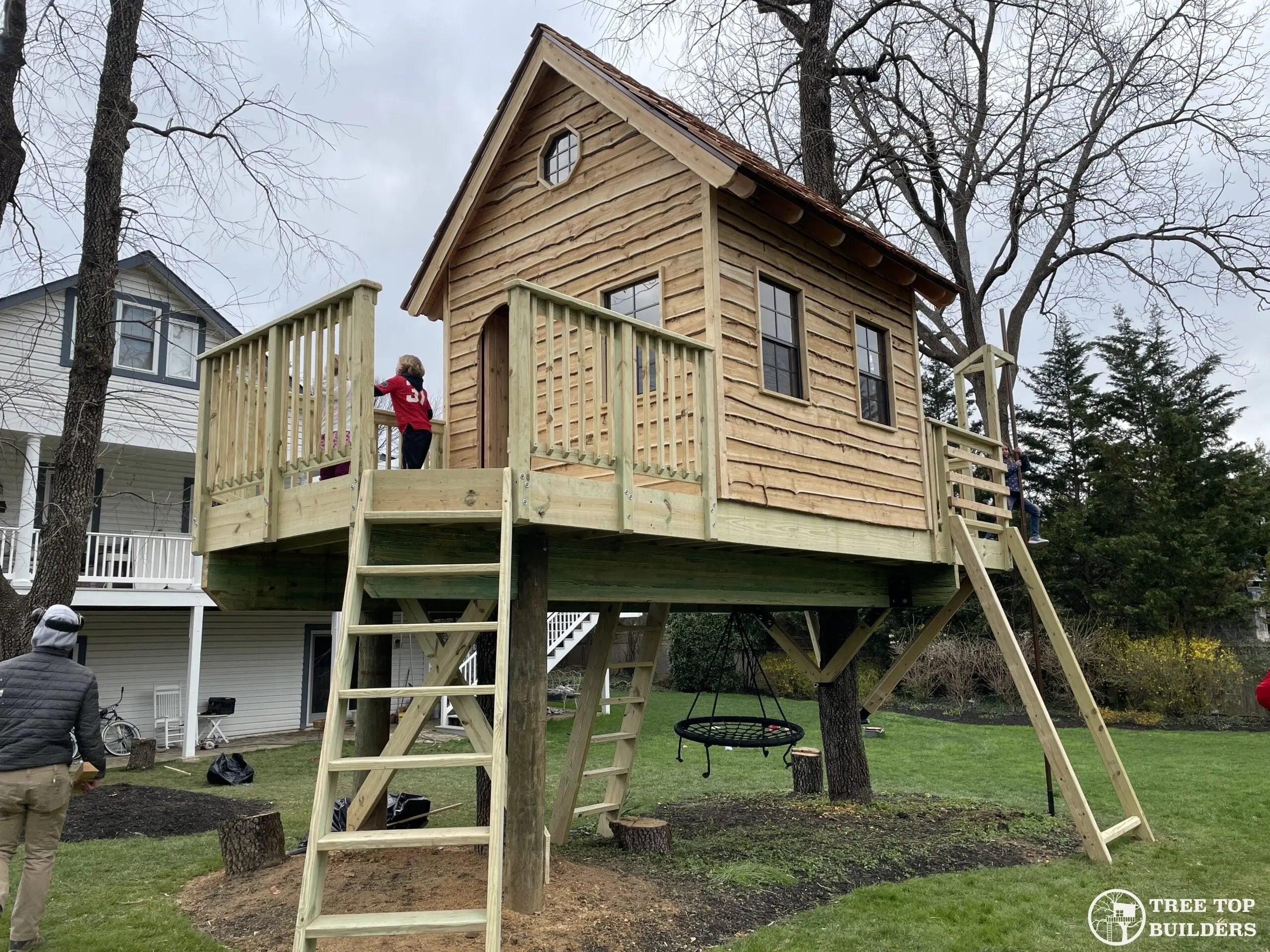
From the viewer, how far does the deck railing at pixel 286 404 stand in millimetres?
5207

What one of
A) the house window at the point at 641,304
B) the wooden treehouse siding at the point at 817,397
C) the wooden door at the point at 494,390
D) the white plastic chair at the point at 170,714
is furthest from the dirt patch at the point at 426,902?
the white plastic chair at the point at 170,714

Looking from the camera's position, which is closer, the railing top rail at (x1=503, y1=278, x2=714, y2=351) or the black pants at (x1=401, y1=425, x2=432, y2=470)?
the railing top rail at (x1=503, y1=278, x2=714, y2=351)

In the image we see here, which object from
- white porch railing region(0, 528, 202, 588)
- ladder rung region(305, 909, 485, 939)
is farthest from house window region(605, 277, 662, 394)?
white porch railing region(0, 528, 202, 588)

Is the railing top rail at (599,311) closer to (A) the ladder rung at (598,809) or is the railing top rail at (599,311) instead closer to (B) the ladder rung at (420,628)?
(B) the ladder rung at (420,628)

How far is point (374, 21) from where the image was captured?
34.4 feet

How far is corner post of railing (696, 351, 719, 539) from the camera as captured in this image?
6.25 metres

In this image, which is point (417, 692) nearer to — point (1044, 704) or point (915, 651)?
point (1044, 704)

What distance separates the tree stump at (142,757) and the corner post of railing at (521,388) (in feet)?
38.5

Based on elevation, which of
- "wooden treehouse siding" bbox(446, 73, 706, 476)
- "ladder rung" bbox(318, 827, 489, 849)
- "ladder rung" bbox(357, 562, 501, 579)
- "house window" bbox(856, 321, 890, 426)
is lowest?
"ladder rung" bbox(318, 827, 489, 849)

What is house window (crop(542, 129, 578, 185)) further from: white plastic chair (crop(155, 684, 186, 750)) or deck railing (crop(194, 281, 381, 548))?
white plastic chair (crop(155, 684, 186, 750))

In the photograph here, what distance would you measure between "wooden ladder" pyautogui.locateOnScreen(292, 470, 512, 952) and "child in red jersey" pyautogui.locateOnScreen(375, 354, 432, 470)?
1.64 m

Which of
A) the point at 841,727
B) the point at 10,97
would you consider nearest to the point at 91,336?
the point at 10,97

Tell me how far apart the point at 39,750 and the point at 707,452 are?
14.5 ft

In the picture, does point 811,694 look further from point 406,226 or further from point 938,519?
point 406,226
